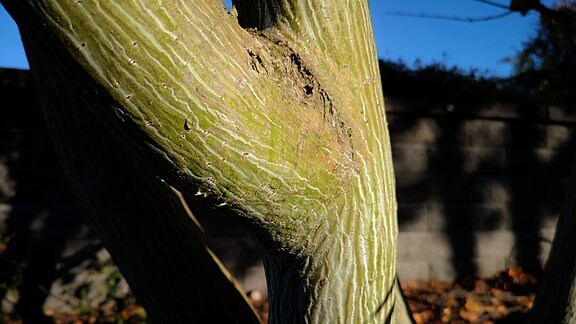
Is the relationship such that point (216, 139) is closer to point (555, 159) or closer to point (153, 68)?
point (153, 68)

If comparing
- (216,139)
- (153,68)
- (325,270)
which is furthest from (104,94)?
(325,270)

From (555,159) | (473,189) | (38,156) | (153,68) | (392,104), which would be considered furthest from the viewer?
(555,159)

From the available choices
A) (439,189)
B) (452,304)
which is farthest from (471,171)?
(452,304)

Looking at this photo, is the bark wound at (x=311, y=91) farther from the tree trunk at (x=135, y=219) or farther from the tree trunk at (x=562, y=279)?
the tree trunk at (x=562, y=279)

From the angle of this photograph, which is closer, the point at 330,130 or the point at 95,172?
the point at 330,130

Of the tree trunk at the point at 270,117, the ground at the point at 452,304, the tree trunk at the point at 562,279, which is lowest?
the ground at the point at 452,304

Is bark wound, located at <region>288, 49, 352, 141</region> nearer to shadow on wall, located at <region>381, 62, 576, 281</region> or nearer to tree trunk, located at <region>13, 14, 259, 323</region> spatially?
tree trunk, located at <region>13, 14, 259, 323</region>

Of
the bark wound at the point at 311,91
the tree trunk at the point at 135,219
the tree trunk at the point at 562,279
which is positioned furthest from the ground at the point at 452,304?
the bark wound at the point at 311,91
